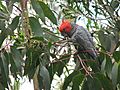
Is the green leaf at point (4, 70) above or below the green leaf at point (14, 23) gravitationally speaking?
below

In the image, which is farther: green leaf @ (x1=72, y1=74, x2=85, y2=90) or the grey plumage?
the grey plumage

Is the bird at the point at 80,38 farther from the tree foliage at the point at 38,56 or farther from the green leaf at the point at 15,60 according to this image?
the green leaf at the point at 15,60

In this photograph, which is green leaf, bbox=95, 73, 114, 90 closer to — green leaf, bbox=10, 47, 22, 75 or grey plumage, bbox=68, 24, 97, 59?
grey plumage, bbox=68, 24, 97, 59

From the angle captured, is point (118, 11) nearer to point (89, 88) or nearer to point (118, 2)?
point (118, 2)

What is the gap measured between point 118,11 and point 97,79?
0.88 m

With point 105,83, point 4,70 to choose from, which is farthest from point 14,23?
point 105,83

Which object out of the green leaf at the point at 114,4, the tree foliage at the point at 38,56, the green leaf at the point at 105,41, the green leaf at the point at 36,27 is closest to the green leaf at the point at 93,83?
the tree foliage at the point at 38,56

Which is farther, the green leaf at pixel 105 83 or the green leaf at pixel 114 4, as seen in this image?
the green leaf at pixel 114 4

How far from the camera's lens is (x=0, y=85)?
3.65 ft

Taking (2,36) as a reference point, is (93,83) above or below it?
below

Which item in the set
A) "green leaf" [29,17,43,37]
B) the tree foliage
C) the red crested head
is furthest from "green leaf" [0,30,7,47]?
the red crested head

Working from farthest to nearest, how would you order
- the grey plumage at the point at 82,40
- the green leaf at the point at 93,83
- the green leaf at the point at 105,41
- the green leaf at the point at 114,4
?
the green leaf at the point at 114,4 < the green leaf at the point at 105,41 < the grey plumage at the point at 82,40 < the green leaf at the point at 93,83

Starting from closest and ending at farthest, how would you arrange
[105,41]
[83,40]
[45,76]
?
[45,76], [83,40], [105,41]

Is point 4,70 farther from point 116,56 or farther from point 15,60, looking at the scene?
point 116,56
